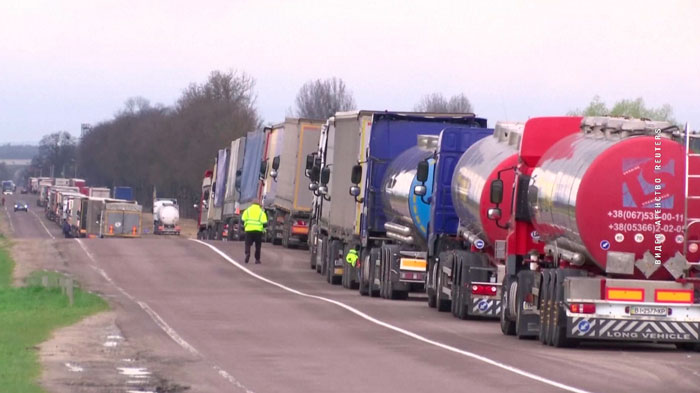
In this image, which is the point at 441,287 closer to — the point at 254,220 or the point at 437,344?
the point at 437,344

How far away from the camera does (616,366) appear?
17000mm

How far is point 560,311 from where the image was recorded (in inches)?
758

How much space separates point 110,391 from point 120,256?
2721 centimetres

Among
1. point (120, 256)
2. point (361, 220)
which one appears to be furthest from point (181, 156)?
point (361, 220)

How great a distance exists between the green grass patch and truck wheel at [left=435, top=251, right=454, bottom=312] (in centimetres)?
617

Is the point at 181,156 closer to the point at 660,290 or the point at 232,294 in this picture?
the point at 232,294

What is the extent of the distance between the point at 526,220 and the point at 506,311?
1458mm

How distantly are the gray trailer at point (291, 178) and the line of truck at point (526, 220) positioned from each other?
8893mm

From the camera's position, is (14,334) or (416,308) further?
(416,308)

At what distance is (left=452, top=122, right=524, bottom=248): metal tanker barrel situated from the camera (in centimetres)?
2322

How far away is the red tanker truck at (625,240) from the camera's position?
60.2 feet

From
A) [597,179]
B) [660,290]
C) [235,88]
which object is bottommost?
[660,290]

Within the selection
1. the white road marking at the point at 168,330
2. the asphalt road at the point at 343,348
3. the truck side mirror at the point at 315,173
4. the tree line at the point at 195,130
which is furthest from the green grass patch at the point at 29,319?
the tree line at the point at 195,130

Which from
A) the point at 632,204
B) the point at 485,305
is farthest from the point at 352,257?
the point at 632,204
